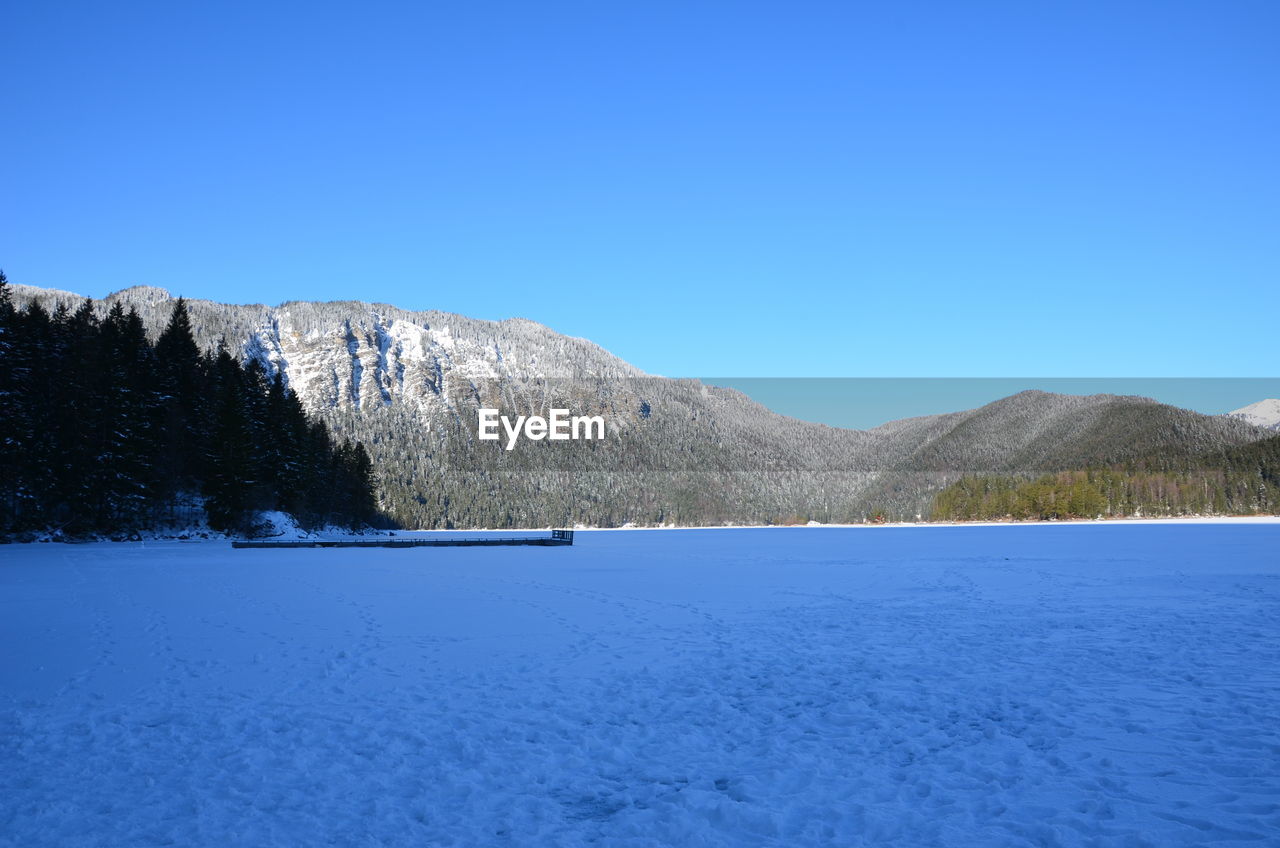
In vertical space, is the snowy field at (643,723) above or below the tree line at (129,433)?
below

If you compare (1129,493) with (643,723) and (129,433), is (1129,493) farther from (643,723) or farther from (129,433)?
(643,723)

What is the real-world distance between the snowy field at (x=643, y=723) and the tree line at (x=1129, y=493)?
12754 centimetres

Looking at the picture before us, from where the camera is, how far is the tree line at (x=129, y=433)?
149ft

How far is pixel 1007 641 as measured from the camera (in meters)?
14.7

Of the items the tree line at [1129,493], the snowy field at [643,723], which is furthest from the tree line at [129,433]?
the tree line at [1129,493]

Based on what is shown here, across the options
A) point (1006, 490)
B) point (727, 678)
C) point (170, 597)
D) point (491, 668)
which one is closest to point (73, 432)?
point (170, 597)

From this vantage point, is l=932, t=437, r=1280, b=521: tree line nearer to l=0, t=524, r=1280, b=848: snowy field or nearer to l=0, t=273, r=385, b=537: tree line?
l=0, t=273, r=385, b=537: tree line

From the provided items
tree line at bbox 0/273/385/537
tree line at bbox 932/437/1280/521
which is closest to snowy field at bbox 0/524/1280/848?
tree line at bbox 0/273/385/537

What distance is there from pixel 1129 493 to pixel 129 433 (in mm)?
152731

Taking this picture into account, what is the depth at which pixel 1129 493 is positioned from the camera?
470 feet

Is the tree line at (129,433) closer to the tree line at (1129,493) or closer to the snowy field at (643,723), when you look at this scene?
the snowy field at (643,723)


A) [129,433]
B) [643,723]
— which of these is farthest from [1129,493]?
[643,723]

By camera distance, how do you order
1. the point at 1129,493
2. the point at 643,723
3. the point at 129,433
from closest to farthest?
1. the point at 643,723
2. the point at 129,433
3. the point at 1129,493

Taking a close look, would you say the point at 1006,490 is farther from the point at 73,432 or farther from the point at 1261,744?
the point at 1261,744
